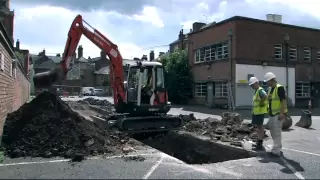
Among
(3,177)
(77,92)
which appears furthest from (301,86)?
(77,92)

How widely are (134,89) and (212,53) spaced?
65.9 feet

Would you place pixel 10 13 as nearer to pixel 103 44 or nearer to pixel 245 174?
pixel 103 44

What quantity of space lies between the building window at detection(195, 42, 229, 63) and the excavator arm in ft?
58.5

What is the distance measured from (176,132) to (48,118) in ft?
17.4

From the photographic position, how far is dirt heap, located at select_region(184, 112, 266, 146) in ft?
38.7

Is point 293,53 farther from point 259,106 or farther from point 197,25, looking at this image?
point 259,106

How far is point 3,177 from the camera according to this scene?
6.68 metres

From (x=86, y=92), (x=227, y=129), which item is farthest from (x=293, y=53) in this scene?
(x=86, y=92)

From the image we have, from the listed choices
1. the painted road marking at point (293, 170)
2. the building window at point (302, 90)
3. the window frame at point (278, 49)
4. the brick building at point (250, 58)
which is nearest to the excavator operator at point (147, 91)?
the painted road marking at point (293, 170)

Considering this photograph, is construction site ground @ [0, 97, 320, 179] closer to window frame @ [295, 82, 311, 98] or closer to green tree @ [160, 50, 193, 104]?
window frame @ [295, 82, 311, 98]

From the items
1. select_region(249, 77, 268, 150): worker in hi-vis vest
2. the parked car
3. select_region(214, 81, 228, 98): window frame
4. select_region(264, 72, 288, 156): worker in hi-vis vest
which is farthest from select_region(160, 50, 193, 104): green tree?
the parked car

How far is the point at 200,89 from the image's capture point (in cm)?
3400

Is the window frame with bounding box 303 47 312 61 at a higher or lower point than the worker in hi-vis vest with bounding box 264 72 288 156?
higher

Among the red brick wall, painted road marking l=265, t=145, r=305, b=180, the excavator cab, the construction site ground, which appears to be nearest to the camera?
the construction site ground
